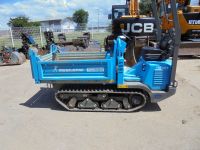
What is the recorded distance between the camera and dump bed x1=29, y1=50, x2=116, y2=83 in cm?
473

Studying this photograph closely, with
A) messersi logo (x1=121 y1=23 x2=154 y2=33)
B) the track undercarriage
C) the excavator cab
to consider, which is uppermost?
the excavator cab

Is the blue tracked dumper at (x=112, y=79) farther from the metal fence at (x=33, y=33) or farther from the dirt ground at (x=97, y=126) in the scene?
the metal fence at (x=33, y=33)

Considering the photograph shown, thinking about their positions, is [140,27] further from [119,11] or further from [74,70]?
[74,70]

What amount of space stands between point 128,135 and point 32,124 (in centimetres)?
174

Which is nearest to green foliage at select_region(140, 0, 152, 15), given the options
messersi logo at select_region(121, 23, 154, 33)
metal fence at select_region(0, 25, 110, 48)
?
messersi logo at select_region(121, 23, 154, 33)

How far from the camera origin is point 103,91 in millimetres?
4828

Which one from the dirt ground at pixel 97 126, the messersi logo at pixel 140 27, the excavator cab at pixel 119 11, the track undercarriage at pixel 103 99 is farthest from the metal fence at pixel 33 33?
the track undercarriage at pixel 103 99

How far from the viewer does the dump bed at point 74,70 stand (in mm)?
4734

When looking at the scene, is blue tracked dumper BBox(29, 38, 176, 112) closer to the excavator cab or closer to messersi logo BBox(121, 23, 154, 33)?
messersi logo BBox(121, 23, 154, 33)

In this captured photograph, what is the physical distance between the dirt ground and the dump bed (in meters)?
0.68

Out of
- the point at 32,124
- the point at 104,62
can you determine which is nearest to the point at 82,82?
the point at 104,62

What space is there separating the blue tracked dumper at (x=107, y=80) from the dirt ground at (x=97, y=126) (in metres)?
0.25

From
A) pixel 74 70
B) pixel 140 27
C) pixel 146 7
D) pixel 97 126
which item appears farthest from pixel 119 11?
pixel 146 7

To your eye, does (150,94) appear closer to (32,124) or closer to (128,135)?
Answer: (128,135)
